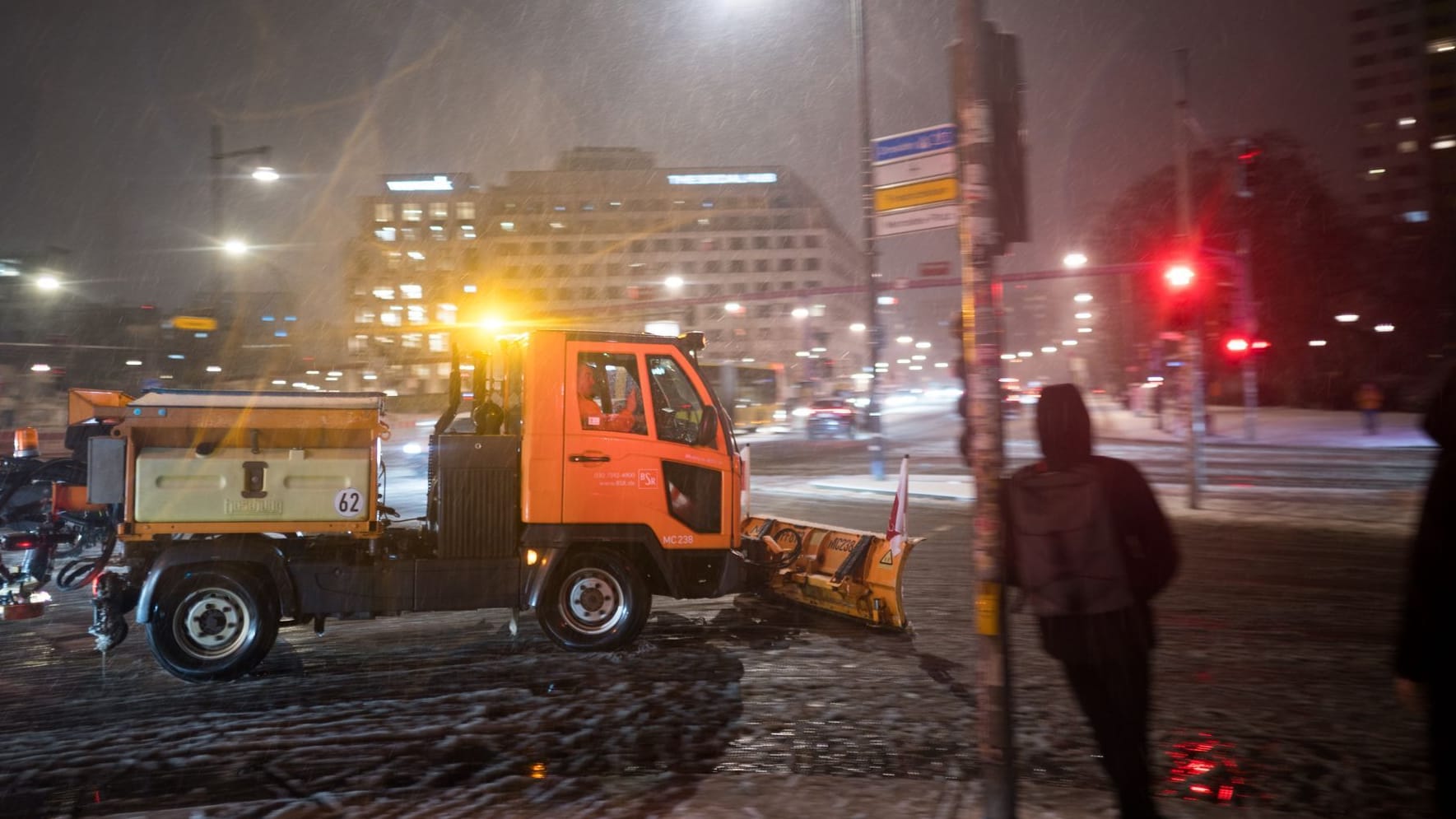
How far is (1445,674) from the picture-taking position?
2.71m

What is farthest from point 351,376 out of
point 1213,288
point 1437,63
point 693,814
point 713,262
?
point 1437,63

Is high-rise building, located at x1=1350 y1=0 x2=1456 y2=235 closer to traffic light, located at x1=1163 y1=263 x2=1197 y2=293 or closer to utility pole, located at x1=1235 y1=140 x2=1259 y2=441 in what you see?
utility pole, located at x1=1235 y1=140 x2=1259 y2=441

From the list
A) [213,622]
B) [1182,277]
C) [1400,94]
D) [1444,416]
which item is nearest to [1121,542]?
[1444,416]

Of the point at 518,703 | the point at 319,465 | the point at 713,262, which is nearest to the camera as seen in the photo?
the point at 518,703

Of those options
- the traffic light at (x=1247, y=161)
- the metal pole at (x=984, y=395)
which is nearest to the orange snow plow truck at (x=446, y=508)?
the metal pole at (x=984, y=395)

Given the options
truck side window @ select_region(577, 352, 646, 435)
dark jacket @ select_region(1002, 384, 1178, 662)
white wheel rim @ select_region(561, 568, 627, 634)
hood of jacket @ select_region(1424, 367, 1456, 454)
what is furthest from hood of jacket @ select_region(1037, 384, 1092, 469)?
white wheel rim @ select_region(561, 568, 627, 634)

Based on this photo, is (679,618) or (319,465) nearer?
(319,465)

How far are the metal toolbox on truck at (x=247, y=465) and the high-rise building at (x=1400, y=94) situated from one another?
9627cm

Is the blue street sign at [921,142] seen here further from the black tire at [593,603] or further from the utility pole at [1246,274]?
the utility pole at [1246,274]

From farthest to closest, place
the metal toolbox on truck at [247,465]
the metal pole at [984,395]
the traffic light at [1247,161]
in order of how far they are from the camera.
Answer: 1. the traffic light at [1247,161]
2. the metal toolbox on truck at [247,465]
3. the metal pole at [984,395]

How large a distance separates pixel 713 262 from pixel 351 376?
91903 millimetres

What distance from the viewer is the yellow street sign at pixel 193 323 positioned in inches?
872

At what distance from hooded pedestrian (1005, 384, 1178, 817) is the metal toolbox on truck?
191 inches

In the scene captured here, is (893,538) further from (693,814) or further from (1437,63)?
(1437,63)
